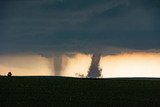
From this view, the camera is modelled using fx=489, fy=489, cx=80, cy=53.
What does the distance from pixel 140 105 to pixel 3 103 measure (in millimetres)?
10669

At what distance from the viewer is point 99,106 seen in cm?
3691

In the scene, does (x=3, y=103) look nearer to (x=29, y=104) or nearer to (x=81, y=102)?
(x=29, y=104)

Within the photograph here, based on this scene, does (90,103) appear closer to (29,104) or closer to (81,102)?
(81,102)

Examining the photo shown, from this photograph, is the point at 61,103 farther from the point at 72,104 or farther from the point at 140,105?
the point at 140,105

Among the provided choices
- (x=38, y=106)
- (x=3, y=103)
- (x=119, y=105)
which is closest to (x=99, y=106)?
(x=119, y=105)

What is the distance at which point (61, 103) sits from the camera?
38.6 m

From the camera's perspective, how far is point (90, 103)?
39.1m

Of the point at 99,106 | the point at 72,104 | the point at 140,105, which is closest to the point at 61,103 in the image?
the point at 72,104

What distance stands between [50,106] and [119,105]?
554 cm

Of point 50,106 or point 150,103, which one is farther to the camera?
point 150,103

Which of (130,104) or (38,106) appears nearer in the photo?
(38,106)

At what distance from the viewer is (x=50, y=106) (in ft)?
118

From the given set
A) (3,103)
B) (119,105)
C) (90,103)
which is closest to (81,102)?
(90,103)

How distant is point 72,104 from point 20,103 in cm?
404
